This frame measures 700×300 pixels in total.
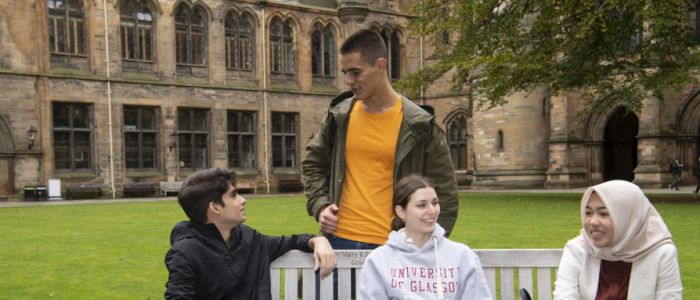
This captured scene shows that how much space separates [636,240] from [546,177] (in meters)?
26.8

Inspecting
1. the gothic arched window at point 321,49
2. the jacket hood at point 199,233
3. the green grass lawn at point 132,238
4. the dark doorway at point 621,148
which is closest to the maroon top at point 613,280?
the jacket hood at point 199,233

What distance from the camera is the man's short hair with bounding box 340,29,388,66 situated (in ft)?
11.7

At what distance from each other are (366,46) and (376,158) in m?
0.58

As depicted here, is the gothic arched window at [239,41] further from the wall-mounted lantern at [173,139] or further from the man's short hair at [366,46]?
the man's short hair at [366,46]

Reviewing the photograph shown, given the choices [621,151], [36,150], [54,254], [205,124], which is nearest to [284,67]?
[205,124]

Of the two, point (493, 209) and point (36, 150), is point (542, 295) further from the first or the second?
point (36, 150)

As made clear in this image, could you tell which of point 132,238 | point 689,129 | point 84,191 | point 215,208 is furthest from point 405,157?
point 689,129

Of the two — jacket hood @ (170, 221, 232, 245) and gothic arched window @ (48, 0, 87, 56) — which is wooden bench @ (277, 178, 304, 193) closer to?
gothic arched window @ (48, 0, 87, 56)

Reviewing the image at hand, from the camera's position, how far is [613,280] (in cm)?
369

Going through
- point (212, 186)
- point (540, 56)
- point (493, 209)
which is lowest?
point (493, 209)

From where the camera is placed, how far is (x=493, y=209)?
16.8m

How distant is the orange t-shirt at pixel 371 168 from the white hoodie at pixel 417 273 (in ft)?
1.08

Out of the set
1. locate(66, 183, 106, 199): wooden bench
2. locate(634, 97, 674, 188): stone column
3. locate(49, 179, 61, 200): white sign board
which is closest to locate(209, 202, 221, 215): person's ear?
locate(49, 179, 61, 200): white sign board

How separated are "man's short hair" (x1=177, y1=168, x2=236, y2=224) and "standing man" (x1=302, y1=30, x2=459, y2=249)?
52 centimetres
